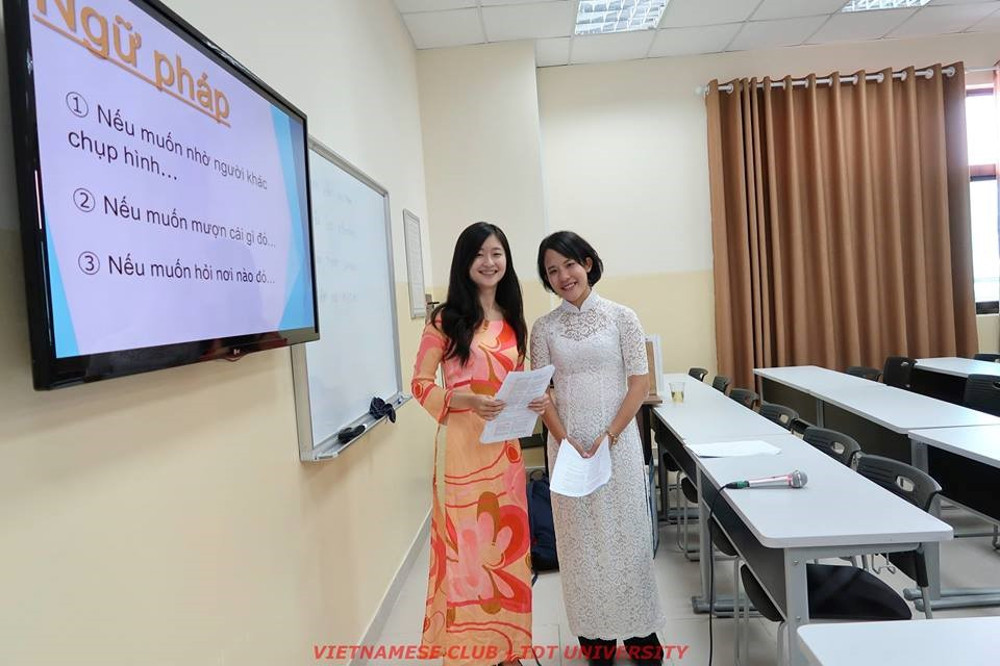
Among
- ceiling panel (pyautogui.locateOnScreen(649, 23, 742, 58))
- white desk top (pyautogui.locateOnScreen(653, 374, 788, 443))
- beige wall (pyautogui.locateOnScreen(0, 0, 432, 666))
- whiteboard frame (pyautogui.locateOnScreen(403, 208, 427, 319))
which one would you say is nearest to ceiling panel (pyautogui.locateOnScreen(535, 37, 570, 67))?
ceiling panel (pyautogui.locateOnScreen(649, 23, 742, 58))

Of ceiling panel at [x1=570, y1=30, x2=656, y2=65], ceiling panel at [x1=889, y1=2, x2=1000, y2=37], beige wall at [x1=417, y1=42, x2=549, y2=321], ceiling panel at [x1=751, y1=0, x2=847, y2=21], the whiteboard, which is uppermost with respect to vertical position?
ceiling panel at [x1=570, y1=30, x2=656, y2=65]

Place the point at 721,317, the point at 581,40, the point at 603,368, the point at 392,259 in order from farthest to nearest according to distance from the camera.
→ the point at 721,317 → the point at 581,40 → the point at 392,259 → the point at 603,368

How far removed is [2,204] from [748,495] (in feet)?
6.04

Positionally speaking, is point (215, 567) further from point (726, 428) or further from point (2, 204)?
point (726, 428)

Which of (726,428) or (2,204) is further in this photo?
(726,428)

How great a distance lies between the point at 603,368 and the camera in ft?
6.47

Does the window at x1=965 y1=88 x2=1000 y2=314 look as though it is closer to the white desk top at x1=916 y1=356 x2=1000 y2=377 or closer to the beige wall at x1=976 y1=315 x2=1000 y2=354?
the beige wall at x1=976 y1=315 x2=1000 y2=354

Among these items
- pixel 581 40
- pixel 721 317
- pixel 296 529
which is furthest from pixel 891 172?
pixel 296 529

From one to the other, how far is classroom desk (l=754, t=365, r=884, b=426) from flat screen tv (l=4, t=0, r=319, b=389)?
3.24m

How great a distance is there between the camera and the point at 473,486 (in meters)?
1.83

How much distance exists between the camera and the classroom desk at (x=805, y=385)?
11.6 feet

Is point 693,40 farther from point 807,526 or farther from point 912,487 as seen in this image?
point 807,526

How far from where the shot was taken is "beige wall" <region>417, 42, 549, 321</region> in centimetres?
433

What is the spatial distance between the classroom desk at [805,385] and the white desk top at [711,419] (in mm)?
601
